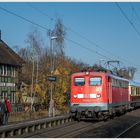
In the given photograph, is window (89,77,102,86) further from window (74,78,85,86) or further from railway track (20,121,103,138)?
railway track (20,121,103,138)

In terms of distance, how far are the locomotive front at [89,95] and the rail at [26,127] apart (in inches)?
54.6

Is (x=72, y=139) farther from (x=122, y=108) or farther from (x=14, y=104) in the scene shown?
(x=14, y=104)

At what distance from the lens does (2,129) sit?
18672 mm

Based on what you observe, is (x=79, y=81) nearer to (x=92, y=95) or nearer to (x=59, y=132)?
(x=92, y=95)

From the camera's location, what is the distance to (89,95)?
26531mm

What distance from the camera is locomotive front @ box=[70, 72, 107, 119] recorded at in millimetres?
26234

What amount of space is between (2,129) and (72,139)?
11.7ft

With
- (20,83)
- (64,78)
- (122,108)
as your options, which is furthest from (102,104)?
(20,83)

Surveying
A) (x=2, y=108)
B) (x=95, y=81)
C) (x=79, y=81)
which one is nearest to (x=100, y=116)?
(x=95, y=81)

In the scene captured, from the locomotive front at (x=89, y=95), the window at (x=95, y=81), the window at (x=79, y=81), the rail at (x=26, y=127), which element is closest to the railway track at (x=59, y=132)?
the rail at (x=26, y=127)

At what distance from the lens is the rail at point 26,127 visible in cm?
1913

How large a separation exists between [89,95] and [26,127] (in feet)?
21.5

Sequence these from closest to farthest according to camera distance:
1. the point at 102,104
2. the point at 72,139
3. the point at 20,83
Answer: the point at 72,139 < the point at 102,104 < the point at 20,83

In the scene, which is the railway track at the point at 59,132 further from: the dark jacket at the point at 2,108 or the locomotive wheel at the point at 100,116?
the locomotive wheel at the point at 100,116
